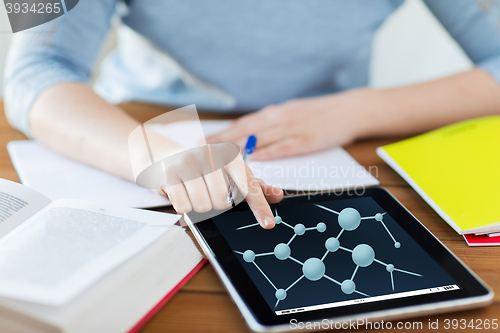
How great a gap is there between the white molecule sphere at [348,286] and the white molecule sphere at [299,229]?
0.27 ft

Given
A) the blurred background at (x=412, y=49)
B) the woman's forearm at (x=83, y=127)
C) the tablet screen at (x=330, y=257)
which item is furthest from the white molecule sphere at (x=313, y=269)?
the blurred background at (x=412, y=49)

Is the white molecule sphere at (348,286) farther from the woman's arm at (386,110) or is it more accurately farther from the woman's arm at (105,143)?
the woman's arm at (386,110)

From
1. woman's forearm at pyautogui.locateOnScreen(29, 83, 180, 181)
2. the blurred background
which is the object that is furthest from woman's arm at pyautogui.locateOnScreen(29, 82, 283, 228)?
the blurred background

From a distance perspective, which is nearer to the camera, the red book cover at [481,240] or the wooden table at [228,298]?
the wooden table at [228,298]

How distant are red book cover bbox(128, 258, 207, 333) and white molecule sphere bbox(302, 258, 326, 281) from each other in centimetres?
10

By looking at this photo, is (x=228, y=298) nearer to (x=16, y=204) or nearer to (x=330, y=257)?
(x=330, y=257)

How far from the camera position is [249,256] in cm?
39

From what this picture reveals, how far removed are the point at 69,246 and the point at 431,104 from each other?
63 cm

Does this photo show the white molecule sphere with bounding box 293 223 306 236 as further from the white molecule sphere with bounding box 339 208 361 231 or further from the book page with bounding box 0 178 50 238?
the book page with bounding box 0 178 50 238

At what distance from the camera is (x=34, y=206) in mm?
430

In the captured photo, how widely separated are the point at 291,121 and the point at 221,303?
373 millimetres

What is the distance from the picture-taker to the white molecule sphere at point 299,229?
0.43 metres

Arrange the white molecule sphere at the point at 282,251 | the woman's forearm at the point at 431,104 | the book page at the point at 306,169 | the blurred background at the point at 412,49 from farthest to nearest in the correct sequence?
the blurred background at the point at 412,49 → the woman's forearm at the point at 431,104 → the book page at the point at 306,169 → the white molecule sphere at the point at 282,251

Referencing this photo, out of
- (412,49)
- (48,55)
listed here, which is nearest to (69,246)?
(48,55)
